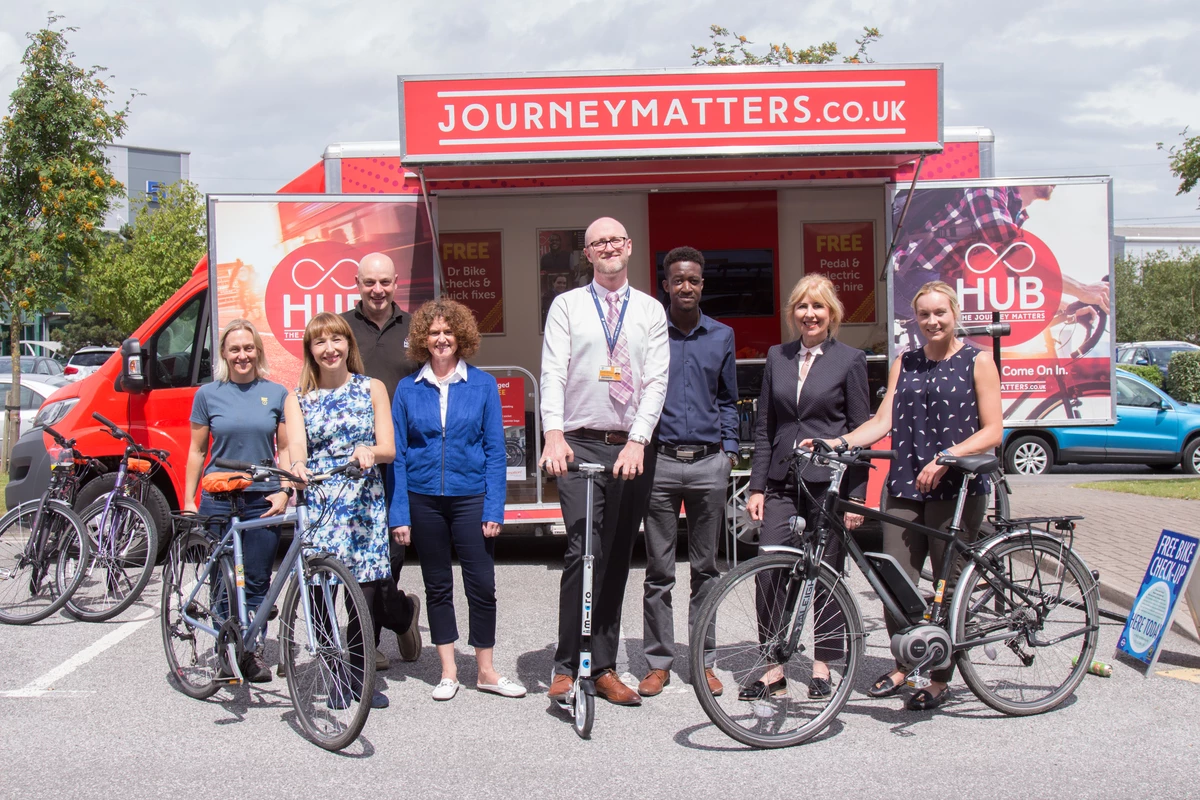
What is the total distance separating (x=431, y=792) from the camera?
367 centimetres

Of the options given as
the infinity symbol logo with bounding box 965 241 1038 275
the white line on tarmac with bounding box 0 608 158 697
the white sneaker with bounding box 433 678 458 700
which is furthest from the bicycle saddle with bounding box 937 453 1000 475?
the white line on tarmac with bounding box 0 608 158 697

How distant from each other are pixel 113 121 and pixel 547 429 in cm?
1224

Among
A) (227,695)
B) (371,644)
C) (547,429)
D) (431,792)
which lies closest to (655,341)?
(547,429)

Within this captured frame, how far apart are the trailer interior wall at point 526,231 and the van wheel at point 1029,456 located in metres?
5.91

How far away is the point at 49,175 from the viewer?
13.4m

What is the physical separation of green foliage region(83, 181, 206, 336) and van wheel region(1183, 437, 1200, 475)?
24605mm

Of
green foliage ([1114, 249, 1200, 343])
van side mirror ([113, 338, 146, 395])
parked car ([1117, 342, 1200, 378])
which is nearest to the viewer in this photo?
van side mirror ([113, 338, 146, 395])

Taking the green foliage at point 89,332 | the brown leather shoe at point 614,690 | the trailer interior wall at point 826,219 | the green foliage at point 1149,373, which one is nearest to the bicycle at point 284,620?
the brown leather shoe at point 614,690

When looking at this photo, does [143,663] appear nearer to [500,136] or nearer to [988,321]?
[500,136]

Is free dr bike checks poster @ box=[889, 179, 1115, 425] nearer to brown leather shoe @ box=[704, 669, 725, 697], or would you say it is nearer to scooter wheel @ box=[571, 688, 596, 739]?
brown leather shoe @ box=[704, 669, 725, 697]

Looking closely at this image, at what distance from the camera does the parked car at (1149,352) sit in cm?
2852

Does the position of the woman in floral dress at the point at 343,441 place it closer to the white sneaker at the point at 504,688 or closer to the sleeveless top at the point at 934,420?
the white sneaker at the point at 504,688

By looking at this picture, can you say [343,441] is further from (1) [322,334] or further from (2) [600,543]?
(2) [600,543]

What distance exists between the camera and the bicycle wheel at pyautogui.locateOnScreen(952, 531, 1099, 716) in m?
4.36
